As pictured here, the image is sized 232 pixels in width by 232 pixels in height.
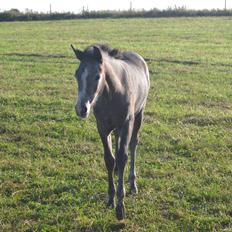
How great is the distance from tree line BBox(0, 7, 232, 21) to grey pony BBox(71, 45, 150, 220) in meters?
39.1

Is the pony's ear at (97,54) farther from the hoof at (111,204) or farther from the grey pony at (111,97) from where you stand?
the hoof at (111,204)

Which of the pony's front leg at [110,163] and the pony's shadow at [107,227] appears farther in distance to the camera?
the pony's front leg at [110,163]

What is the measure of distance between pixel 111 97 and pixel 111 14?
41.8 m

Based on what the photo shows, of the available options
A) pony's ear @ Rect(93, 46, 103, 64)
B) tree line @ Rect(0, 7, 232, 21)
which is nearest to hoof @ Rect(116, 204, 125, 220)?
pony's ear @ Rect(93, 46, 103, 64)

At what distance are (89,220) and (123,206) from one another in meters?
0.45

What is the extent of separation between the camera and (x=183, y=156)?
738cm

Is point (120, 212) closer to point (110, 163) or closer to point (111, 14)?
point (110, 163)

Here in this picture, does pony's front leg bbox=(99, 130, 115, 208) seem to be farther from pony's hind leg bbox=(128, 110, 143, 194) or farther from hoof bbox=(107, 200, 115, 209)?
pony's hind leg bbox=(128, 110, 143, 194)

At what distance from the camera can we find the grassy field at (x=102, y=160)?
540 cm

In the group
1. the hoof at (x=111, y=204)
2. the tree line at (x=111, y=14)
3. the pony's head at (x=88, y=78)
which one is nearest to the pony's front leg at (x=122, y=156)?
the hoof at (x=111, y=204)

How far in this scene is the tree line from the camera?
43938 mm

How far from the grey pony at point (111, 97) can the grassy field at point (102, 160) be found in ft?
1.25

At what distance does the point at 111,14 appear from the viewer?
45.8 metres

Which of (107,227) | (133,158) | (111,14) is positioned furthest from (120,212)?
(111,14)
